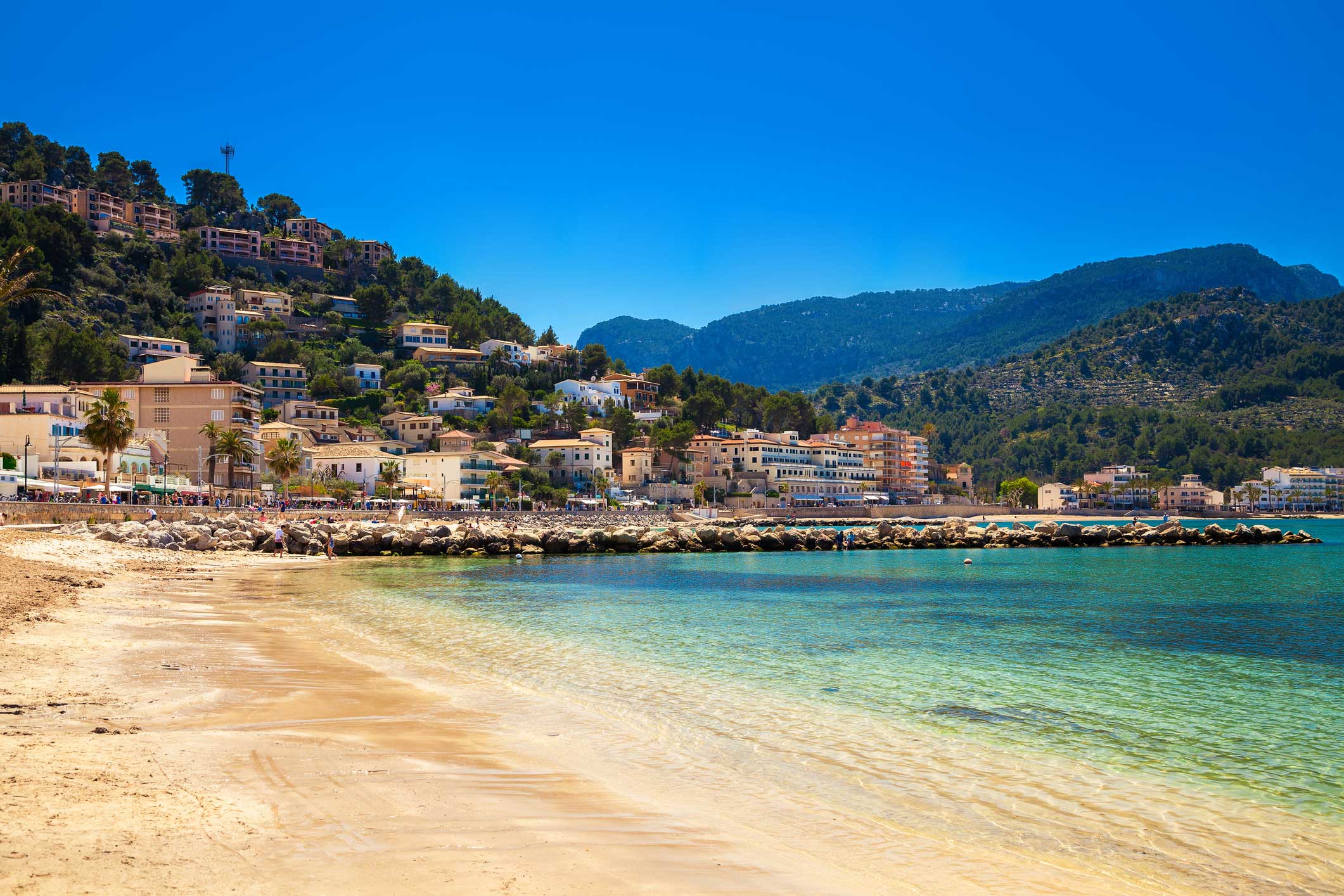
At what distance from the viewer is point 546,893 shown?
16.9 ft

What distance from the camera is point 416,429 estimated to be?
10250 centimetres

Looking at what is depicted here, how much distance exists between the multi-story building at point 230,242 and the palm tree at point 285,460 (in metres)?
83.2

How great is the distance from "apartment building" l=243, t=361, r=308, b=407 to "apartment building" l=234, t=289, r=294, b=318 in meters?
17.2

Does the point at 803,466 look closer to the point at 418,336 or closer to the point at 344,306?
the point at 418,336

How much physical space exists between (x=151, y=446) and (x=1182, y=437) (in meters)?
172

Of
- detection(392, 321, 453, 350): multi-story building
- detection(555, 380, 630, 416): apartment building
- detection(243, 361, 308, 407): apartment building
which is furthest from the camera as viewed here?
detection(392, 321, 453, 350): multi-story building

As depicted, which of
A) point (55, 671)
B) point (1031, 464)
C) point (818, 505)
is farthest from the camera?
point (1031, 464)


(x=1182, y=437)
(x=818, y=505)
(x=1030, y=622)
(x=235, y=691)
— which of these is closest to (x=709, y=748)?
(x=235, y=691)

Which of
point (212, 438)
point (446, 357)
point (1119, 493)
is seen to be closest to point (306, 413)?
point (212, 438)

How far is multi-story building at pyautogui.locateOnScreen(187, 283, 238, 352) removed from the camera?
116 metres

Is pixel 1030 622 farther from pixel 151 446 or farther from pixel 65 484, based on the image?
pixel 151 446

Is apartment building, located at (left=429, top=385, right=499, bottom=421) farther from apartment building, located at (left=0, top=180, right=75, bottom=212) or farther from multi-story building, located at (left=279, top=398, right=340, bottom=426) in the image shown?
apartment building, located at (left=0, top=180, right=75, bottom=212)

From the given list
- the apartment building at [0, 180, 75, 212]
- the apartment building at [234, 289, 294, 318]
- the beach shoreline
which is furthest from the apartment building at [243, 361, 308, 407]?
the beach shoreline

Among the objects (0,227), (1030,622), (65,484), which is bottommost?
(1030,622)
